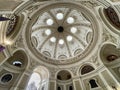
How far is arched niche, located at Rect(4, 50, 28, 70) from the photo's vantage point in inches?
631

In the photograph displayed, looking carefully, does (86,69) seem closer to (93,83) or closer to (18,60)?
(93,83)

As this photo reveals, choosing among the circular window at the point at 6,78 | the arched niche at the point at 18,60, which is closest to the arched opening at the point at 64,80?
the arched niche at the point at 18,60

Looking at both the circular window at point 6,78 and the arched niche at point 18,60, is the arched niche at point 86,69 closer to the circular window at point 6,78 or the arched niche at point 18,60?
the arched niche at point 18,60

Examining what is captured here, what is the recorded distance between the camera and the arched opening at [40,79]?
18.4 meters

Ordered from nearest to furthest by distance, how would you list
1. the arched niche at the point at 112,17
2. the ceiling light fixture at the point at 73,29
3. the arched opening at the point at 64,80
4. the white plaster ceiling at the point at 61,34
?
the arched niche at the point at 112,17 < the arched opening at the point at 64,80 < the white plaster ceiling at the point at 61,34 < the ceiling light fixture at the point at 73,29

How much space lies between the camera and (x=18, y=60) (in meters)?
16.8

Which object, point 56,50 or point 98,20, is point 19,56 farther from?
point 98,20

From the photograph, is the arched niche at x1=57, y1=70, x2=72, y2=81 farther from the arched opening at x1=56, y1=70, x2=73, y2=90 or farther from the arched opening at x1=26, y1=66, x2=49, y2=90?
the arched opening at x1=26, y1=66, x2=49, y2=90

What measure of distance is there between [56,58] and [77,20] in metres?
4.73

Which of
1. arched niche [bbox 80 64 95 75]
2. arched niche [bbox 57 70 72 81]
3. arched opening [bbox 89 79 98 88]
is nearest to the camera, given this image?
arched opening [bbox 89 79 98 88]

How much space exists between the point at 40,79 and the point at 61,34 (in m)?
5.85

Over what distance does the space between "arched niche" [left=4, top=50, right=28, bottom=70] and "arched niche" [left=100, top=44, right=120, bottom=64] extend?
22.6 ft

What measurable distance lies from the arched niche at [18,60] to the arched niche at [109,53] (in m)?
6.89

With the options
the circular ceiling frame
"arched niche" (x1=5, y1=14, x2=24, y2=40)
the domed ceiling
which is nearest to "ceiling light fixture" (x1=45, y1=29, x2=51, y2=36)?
the domed ceiling
